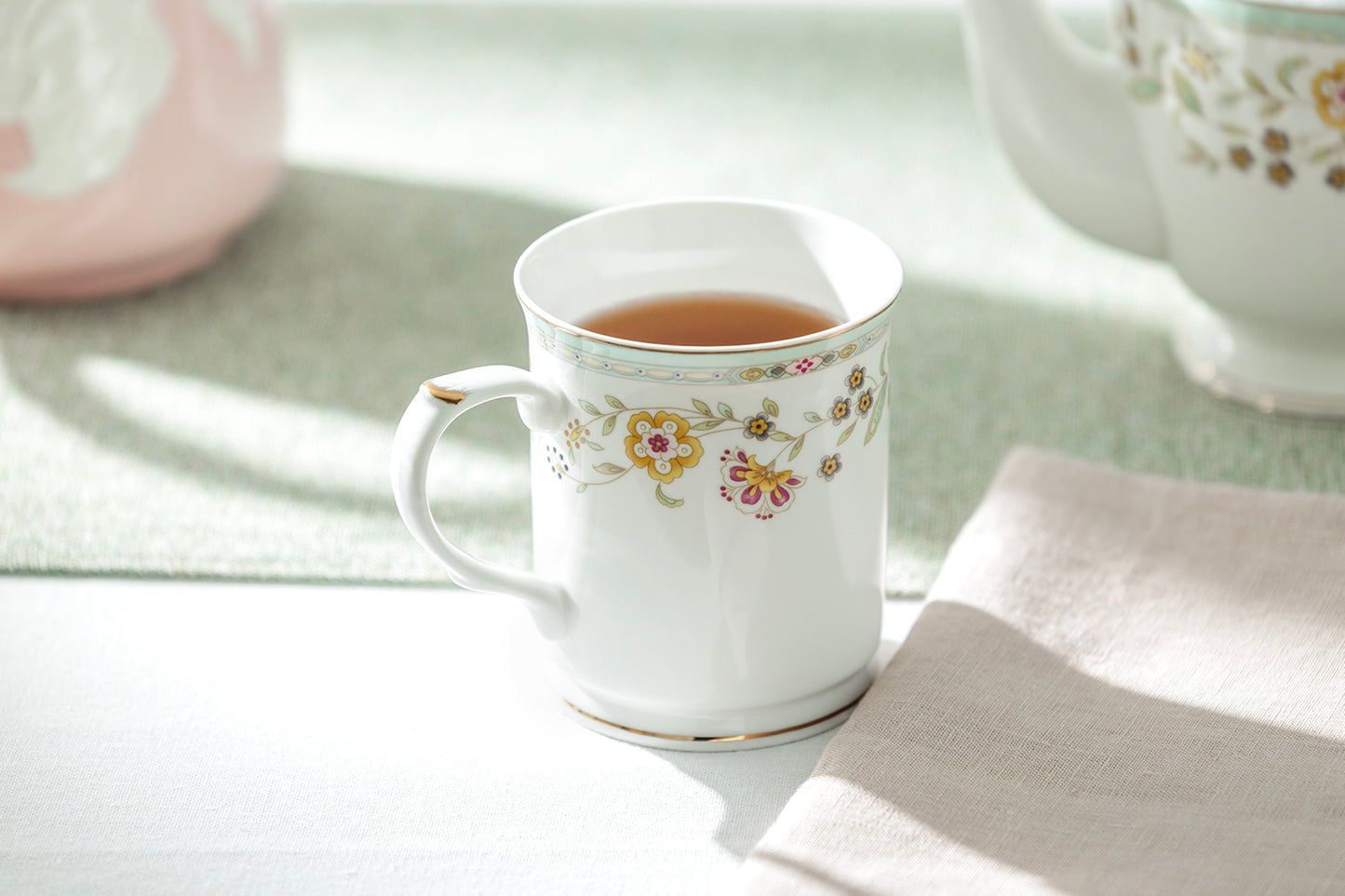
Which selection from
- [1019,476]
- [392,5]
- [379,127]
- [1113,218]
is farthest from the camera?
[392,5]

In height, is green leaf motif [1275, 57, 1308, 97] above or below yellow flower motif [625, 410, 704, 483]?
above

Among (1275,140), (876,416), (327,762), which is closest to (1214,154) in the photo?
(1275,140)

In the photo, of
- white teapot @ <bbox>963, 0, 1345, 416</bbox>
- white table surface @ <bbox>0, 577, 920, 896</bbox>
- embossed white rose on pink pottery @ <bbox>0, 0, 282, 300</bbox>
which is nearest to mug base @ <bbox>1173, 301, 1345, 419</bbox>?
white teapot @ <bbox>963, 0, 1345, 416</bbox>

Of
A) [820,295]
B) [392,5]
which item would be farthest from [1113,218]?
[392,5]

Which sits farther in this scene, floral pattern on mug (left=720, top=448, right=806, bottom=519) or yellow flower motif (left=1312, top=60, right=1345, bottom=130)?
yellow flower motif (left=1312, top=60, right=1345, bottom=130)

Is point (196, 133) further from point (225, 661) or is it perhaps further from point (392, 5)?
point (392, 5)

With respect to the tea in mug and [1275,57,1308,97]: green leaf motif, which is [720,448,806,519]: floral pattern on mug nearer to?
the tea in mug

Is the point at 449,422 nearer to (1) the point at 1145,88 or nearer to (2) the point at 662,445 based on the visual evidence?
(2) the point at 662,445
